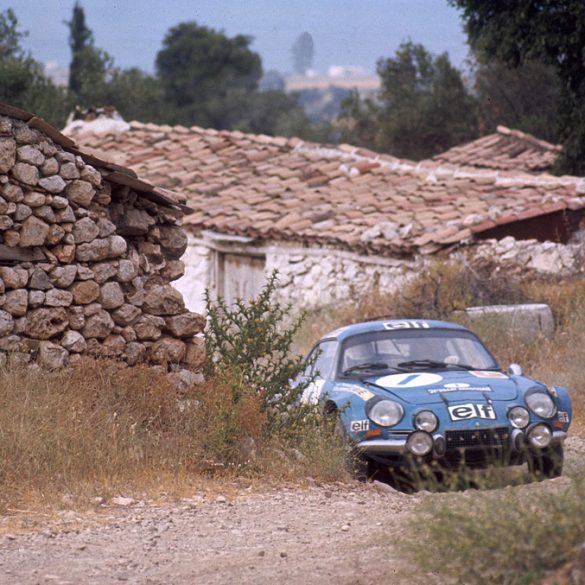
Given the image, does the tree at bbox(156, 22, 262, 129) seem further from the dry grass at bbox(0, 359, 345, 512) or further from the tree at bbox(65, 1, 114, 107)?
the dry grass at bbox(0, 359, 345, 512)

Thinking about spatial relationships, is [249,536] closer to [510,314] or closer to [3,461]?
[3,461]

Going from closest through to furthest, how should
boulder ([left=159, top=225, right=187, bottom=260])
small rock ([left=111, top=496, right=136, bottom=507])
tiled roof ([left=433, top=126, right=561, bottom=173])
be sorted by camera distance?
1. small rock ([left=111, top=496, right=136, bottom=507])
2. boulder ([left=159, top=225, right=187, bottom=260])
3. tiled roof ([left=433, top=126, right=561, bottom=173])

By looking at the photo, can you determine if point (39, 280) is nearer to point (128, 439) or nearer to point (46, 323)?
point (46, 323)

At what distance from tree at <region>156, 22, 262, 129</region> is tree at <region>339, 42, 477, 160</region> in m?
17.7

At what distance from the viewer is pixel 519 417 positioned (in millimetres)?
8383

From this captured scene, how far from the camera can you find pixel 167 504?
7.43m

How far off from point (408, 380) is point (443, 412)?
24.9 inches

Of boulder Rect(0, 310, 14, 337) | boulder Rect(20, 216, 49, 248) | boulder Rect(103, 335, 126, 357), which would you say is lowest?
boulder Rect(103, 335, 126, 357)

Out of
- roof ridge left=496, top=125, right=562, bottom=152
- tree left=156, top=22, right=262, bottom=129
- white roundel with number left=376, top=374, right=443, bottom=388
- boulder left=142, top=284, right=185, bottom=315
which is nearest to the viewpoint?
white roundel with number left=376, top=374, right=443, bottom=388

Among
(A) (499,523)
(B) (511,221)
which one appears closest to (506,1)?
(B) (511,221)

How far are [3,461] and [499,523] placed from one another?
12.9 feet

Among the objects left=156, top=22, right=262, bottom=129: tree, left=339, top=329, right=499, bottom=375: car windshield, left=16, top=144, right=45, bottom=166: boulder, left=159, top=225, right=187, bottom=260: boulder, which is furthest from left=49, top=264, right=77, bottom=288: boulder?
left=156, top=22, right=262, bottom=129: tree

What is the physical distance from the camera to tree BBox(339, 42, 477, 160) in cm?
3769

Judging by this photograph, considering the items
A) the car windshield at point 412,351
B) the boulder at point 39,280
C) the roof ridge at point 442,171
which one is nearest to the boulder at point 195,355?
the car windshield at point 412,351
